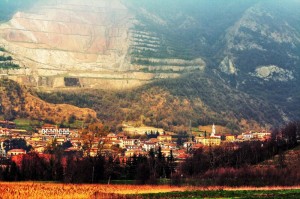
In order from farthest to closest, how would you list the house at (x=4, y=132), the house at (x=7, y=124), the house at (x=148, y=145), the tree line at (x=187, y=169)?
1. the house at (x=148, y=145)
2. the house at (x=7, y=124)
3. the house at (x=4, y=132)
4. the tree line at (x=187, y=169)

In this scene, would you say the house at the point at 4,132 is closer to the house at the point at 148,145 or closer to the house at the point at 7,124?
the house at the point at 7,124

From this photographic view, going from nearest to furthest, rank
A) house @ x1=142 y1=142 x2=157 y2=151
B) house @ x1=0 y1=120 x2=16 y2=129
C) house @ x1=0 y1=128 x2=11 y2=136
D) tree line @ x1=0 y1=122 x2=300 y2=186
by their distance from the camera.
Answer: tree line @ x1=0 y1=122 x2=300 y2=186 < house @ x1=0 y1=128 x2=11 y2=136 < house @ x1=0 y1=120 x2=16 y2=129 < house @ x1=142 y1=142 x2=157 y2=151

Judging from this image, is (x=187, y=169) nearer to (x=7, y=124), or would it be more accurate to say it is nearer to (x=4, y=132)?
(x=4, y=132)

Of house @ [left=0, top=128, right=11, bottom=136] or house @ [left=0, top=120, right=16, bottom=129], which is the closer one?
house @ [left=0, top=128, right=11, bottom=136]

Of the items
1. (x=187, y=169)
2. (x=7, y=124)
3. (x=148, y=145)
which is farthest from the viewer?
(x=148, y=145)

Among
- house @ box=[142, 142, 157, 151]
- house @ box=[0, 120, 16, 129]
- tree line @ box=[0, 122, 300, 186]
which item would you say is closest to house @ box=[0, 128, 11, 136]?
house @ box=[0, 120, 16, 129]

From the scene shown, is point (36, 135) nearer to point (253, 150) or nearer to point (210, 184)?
point (253, 150)

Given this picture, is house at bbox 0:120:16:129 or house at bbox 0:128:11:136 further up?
house at bbox 0:120:16:129

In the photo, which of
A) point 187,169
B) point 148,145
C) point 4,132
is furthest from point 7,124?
point 187,169

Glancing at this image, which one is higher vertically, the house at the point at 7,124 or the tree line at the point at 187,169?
the house at the point at 7,124

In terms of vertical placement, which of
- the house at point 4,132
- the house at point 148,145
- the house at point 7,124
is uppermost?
the house at point 7,124

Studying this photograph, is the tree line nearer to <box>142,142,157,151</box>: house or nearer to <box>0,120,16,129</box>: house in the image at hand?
<box>142,142,157,151</box>: house

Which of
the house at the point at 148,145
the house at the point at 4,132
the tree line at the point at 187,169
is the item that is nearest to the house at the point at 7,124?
the house at the point at 4,132
